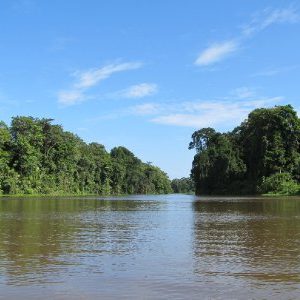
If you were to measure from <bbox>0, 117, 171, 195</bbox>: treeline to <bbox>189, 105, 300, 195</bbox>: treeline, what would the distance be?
29.2 m

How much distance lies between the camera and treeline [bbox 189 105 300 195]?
3895 inches

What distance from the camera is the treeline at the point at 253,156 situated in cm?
9894

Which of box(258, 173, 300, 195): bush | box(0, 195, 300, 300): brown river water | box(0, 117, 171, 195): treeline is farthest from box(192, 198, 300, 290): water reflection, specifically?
box(0, 117, 171, 195): treeline

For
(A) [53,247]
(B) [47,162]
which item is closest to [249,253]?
(A) [53,247]

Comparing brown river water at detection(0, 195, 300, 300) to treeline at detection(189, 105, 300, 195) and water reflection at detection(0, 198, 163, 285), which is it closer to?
water reflection at detection(0, 198, 163, 285)

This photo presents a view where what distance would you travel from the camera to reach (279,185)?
9125 cm

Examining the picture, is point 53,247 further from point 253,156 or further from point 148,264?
point 253,156

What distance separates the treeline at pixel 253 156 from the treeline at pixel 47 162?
2924 cm

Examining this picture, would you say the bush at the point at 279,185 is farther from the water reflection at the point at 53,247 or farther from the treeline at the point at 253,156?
the water reflection at the point at 53,247

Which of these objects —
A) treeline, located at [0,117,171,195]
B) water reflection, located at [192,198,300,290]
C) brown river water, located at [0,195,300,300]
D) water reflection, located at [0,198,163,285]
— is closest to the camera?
brown river water, located at [0,195,300,300]

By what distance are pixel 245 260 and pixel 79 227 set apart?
10784 mm

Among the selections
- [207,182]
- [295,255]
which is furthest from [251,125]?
[295,255]

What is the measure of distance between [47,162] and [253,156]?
46.8 metres

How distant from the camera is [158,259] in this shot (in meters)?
13.1
